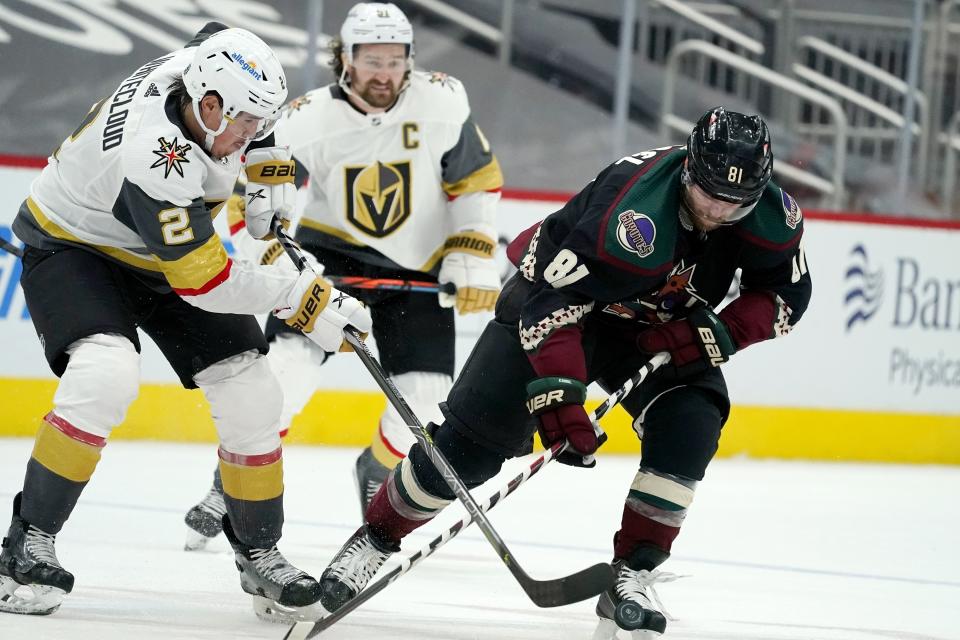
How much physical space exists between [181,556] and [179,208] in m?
1.22

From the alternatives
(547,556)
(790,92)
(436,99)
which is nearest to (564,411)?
(547,556)

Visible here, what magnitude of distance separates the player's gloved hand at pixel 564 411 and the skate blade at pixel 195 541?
132cm

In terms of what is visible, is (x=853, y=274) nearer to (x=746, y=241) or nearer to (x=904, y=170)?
(x=904, y=170)

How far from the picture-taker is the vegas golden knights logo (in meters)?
4.04

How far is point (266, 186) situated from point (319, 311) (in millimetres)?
498

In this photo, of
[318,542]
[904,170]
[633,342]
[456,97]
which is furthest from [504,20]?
[633,342]

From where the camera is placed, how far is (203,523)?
369cm

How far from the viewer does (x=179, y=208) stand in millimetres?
2699

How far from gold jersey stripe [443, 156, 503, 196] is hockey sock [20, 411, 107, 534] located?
1554mm

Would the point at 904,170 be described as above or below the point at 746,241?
below

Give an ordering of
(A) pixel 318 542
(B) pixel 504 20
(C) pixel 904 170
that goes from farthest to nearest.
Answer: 1. (B) pixel 504 20
2. (C) pixel 904 170
3. (A) pixel 318 542

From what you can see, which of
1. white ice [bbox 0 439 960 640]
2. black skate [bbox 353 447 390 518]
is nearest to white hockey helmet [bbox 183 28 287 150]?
white ice [bbox 0 439 960 640]

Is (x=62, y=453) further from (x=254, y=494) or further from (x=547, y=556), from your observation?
(x=547, y=556)

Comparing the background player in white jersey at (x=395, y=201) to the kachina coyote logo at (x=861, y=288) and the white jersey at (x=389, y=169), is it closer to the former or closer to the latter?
the white jersey at (x=389, y=169)
